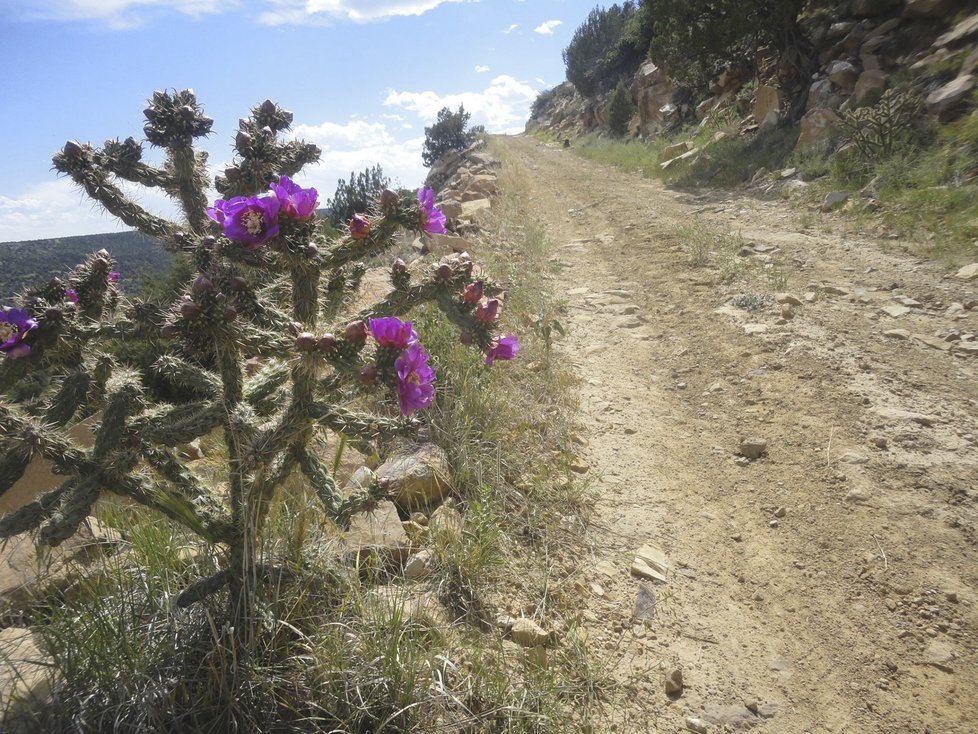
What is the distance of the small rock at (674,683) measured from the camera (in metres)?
2.39

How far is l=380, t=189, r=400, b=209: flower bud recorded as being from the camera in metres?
2.62

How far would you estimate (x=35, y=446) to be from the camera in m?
2.17

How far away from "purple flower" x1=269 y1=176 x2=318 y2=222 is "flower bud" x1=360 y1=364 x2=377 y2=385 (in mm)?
653

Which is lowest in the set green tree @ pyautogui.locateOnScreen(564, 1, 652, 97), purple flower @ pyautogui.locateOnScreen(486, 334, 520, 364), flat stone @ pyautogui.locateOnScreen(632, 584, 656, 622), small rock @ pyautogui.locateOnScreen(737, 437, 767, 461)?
flat stone @ pyautogui.locateOnScreen(632, 584, 656, 622)

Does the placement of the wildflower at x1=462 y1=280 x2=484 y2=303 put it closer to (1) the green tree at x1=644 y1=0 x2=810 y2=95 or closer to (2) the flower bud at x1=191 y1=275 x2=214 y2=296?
(2) the flower bud at x1=191 y1=275 x2=214 y2=296

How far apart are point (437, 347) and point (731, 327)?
2.88 m

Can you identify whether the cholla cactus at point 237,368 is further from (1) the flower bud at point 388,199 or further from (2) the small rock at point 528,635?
(2) the small rock at point 528,635

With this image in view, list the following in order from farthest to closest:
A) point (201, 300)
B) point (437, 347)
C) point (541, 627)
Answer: point (437, 347) → point (541, 627) → point (201, 300)

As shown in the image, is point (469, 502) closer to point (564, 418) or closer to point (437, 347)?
point (564, 418)

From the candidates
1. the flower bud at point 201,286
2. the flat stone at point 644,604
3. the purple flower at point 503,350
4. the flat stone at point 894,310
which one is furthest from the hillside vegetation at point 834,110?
the flower bud at point 201,286

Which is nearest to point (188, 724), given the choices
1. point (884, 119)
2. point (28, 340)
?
point (28, 340)

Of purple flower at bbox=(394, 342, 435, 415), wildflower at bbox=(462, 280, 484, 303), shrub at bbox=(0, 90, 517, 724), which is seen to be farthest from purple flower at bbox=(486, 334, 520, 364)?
purple flower at bbox=(394, 342, 435, 415)

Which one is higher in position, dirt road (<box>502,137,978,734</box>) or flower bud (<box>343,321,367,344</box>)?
flower bud (<box>343,321,367,344</box>)

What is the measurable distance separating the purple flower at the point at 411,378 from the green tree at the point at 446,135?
28.7m
